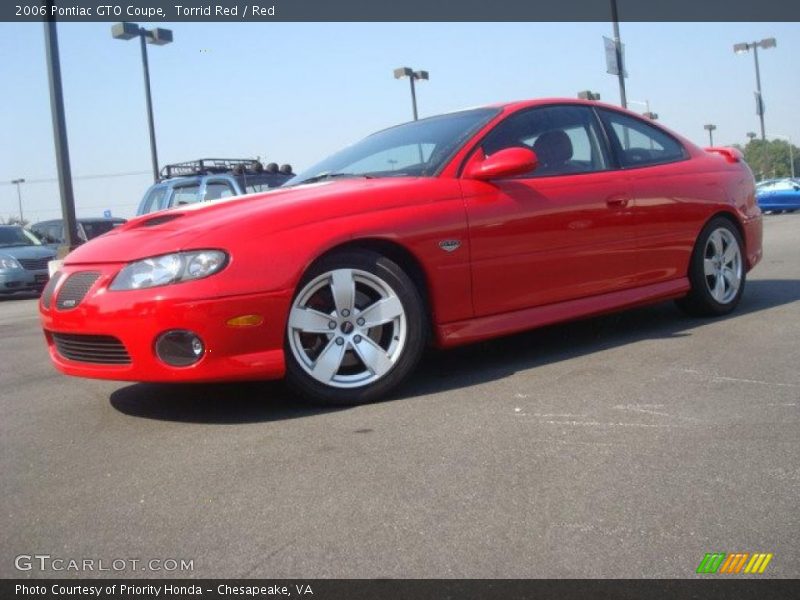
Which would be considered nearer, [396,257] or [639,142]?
[396,257]

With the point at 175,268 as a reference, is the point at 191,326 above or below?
below

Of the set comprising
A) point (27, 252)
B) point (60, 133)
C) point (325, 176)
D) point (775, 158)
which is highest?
point (775, 158)

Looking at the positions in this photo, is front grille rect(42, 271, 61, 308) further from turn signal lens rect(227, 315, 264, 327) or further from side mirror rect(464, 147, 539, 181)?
side mirror rect(464, 147, 539, 181)

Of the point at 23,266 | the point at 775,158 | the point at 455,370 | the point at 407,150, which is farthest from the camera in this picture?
the point at 775,158

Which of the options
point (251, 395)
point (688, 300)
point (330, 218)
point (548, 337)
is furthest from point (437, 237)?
point (688, 300)

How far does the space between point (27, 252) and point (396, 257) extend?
12689 millimetres

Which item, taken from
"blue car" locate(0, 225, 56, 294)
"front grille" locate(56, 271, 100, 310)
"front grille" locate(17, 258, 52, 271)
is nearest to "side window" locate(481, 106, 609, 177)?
"front grille" locate(56, 271, 100, 310)

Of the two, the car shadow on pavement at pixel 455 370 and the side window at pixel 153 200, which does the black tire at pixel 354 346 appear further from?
the side window at pixel 153 200

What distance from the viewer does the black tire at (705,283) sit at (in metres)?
5.64

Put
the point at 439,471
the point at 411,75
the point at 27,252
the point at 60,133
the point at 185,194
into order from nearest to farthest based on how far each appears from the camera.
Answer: the point at 439,471 < the point at 185,194 < the point at 60,133 < the point at 27,252 < the point at 411,75

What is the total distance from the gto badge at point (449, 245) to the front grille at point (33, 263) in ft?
40.9

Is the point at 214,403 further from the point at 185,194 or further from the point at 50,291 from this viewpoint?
the point at 185,194
